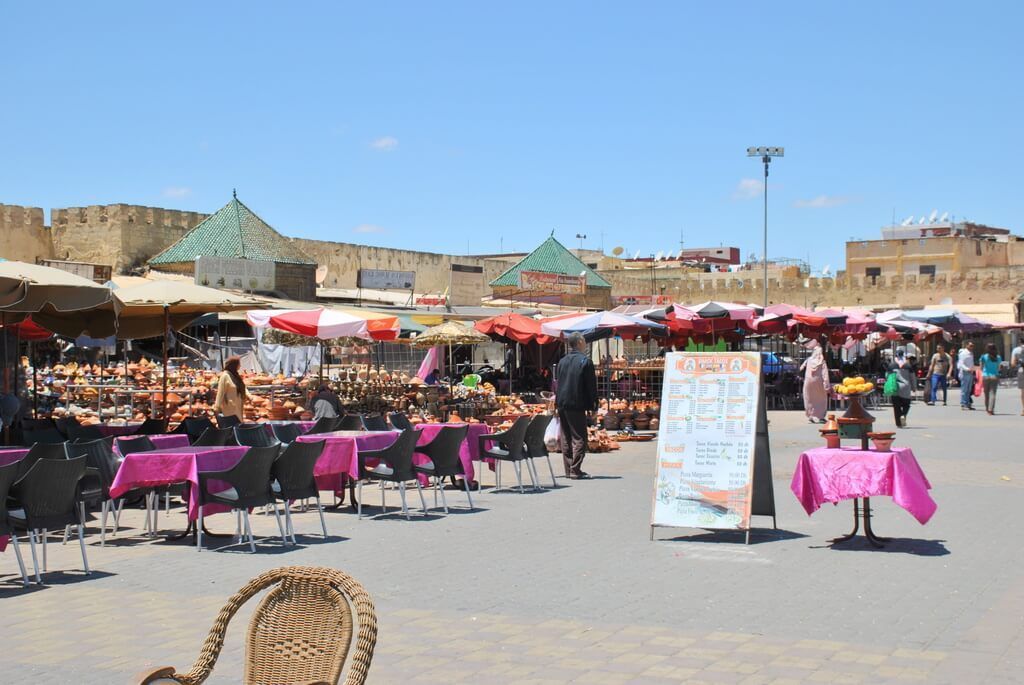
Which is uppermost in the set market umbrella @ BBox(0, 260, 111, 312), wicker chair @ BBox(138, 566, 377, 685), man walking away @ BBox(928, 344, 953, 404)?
market umbrella @ BBox(0, 260, 111, 312)

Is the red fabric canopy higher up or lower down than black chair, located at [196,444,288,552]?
higher up

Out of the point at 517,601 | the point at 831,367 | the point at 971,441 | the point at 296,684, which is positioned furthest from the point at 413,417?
the point at 831,367

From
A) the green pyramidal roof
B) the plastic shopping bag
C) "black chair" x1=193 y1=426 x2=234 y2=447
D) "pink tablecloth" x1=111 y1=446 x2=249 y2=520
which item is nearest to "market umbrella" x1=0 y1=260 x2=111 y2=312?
"black chair" x1=193 y1=426 x2=234 y2=447

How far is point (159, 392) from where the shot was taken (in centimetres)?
1962

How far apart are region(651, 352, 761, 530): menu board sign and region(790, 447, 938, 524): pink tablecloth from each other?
0.50 metres

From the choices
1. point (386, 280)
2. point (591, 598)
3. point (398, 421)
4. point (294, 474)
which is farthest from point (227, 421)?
point (386, 280)

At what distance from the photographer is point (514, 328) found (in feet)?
82.1

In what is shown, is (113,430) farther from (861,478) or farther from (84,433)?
(861,478)

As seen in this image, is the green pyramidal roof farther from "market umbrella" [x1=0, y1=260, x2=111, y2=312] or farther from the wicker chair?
the wicker chair

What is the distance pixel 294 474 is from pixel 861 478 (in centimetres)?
447

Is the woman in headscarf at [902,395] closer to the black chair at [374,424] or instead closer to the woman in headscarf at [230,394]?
the black chair at [374,424]

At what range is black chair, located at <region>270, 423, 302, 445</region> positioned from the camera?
41.6ft

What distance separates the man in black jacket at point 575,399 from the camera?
553 inches

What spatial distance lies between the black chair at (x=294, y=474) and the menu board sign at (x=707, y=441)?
286 centimetres
